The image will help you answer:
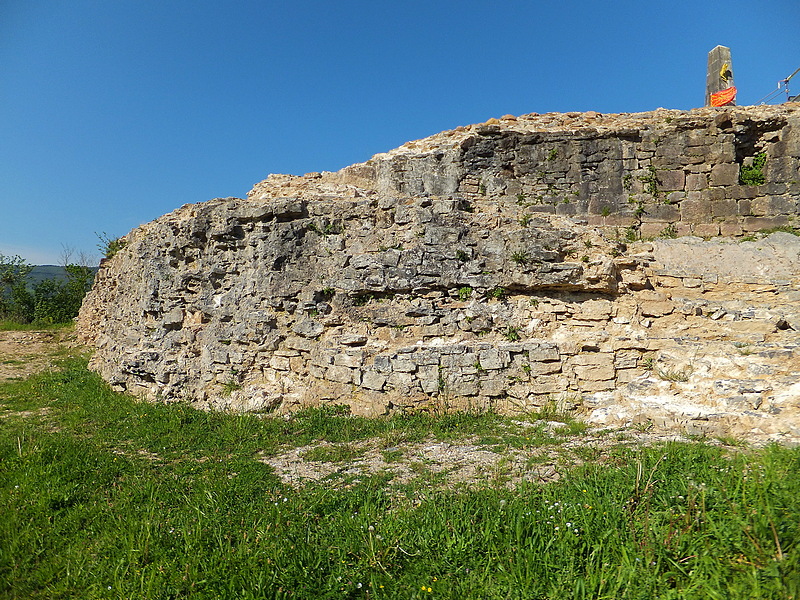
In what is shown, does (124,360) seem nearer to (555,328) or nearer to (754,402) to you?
(555,328)

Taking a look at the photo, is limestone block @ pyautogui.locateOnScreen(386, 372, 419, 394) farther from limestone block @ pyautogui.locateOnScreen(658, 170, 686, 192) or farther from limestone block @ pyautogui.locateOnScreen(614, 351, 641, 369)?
limestone block @ pyautogui.locateOnScreen(658, 170, 686, 192)

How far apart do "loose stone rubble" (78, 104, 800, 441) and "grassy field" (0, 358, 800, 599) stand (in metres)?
1.68

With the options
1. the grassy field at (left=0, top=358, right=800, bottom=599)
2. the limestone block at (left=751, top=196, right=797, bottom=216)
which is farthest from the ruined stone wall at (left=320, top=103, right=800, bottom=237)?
the grassy field at (left=0, top=358, right=800, bottom=599)

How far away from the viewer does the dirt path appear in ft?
38.1

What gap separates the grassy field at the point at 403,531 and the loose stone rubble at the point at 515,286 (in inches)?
66.3

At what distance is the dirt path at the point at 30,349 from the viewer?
457 inches

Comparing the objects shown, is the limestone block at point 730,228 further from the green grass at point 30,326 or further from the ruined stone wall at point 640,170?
the green grass at point 30,326

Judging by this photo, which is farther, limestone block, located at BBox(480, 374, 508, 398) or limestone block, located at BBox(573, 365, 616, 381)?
limestone block, located at BBox(480, 374, 508, 398)

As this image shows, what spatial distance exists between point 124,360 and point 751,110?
45.1ft

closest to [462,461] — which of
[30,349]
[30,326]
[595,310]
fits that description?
[595,310]

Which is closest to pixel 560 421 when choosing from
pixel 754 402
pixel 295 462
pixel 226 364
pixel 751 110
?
pixel 754 402

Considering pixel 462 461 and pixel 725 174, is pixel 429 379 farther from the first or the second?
pixel 725 174

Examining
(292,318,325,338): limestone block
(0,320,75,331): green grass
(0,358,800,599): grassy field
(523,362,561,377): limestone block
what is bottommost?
(0,358,800,599): grassy field

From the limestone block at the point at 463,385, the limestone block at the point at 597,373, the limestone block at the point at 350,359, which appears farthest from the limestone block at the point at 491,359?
the limestone block at the point at 350,359
